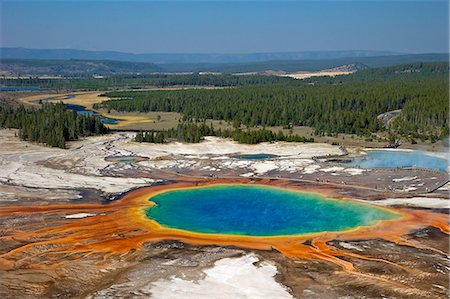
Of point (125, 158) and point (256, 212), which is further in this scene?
point (125, 158)

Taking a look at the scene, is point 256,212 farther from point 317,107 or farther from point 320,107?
point 320,107

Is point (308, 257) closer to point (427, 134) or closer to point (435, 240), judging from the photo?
point (435, 240)

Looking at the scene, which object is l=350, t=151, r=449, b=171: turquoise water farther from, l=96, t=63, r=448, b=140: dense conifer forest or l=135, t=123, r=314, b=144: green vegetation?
l=96, t=63, r=448, b=140: dense conifer forest

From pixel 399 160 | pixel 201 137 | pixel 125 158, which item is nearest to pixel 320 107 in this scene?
pixel 201 137

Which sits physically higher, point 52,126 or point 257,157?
point 52,126

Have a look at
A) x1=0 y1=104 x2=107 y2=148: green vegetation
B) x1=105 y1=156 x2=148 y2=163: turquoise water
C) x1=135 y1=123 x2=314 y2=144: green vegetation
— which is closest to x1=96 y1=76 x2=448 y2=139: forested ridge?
x1=135 y1=123 x2=314 y2=144: green vegetation

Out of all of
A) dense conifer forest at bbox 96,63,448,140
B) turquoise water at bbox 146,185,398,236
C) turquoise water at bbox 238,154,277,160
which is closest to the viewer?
turquoise water at bbox 146,185,398,236
